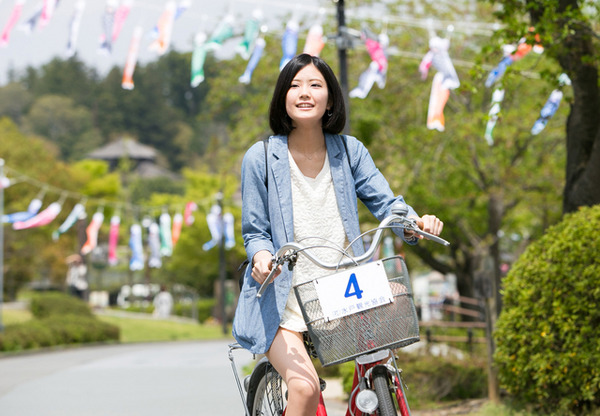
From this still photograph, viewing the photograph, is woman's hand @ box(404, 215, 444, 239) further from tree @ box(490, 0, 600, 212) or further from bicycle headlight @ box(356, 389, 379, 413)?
tree @ box(490, 0, 600, 212)

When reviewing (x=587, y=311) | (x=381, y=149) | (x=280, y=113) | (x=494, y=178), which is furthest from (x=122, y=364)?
(x=280, y=113)

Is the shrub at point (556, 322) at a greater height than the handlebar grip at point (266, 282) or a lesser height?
lesser

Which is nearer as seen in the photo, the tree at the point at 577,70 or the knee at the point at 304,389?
the knee at the point at 304,389

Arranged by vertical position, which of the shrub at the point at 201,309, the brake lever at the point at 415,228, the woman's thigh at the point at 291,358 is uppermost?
the brake lever at the point at 415,228

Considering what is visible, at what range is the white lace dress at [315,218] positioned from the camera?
354 cm

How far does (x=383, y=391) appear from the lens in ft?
10.4

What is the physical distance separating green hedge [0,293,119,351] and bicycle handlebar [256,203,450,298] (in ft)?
69.5

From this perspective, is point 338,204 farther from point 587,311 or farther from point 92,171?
point 92,171

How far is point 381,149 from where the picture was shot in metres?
20.2

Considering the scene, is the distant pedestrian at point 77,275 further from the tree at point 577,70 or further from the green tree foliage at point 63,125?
the green tree foliage at point 63,125

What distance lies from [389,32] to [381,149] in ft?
10.9

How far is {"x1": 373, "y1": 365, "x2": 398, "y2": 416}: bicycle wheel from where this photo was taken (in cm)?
314

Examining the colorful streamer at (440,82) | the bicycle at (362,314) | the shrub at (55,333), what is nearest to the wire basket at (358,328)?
the bicycle at (362,314)

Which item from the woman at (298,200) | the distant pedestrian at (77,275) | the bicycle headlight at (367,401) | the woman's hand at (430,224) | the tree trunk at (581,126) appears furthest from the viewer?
the distant pedestrian at (77,275)
